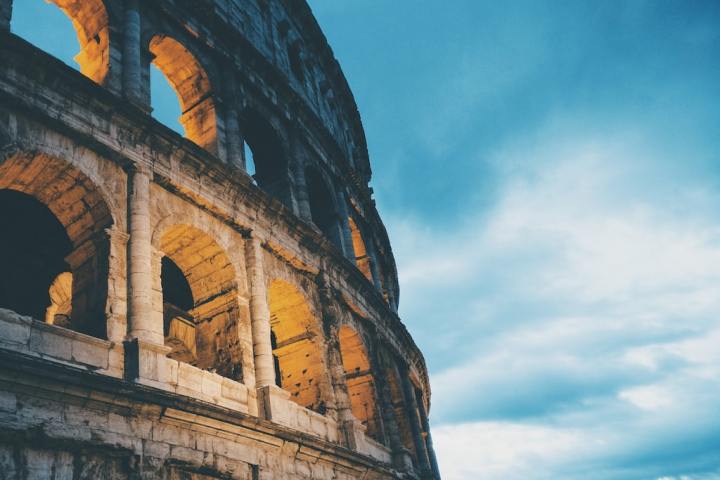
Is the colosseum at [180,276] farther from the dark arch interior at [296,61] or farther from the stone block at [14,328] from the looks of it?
the dark arch interior at [296,61]

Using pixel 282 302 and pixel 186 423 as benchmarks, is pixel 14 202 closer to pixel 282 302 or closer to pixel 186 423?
pixel 282 302

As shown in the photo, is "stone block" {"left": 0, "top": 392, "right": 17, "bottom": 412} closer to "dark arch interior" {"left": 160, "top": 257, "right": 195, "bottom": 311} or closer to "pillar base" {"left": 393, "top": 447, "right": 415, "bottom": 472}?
"dark arch interior" {"left": 160, "top": 257, "right": 195, "bottom": 311}

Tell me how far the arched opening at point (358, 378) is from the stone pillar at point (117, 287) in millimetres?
5397

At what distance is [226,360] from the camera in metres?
8.91

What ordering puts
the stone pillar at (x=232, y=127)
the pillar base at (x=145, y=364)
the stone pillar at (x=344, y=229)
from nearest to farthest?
the pillar base at (x=145, y=364) < the stone pillar at (x=232, y=127) < the stone pillar at (x=344, y=229)

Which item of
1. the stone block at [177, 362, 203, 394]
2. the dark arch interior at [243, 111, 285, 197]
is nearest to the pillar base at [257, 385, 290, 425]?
the stone block at [177, 362, 203, 394]

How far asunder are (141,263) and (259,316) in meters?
2.20

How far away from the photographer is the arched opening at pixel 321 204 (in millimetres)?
14672

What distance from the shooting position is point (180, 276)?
12.2m

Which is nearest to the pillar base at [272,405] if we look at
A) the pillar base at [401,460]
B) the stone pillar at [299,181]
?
the pillar base at [401,460]

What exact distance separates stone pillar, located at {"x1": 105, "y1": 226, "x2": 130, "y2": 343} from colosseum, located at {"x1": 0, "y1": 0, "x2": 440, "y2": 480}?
0.02 meters

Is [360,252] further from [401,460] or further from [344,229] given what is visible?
[401,460]

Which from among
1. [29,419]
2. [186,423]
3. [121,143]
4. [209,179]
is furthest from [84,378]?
[209,179]

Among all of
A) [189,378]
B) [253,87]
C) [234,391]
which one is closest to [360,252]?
[253,87]
